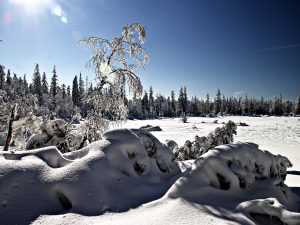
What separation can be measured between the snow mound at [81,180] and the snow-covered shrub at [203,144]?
8.59 meters

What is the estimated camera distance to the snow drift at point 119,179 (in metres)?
3.84

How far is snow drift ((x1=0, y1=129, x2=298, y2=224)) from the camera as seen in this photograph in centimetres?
384

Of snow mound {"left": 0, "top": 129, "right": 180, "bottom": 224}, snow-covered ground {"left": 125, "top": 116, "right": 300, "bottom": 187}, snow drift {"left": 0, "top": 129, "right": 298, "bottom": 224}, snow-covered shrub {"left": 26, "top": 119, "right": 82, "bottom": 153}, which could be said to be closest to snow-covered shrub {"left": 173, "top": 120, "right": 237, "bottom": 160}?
snow-covered ground {"left": 125, "top": 116, "right": 300, "bottom": 187}

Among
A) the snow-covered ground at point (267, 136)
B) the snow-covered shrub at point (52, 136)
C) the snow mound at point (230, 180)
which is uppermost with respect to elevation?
the snow-covered shrub at point (52, 136)

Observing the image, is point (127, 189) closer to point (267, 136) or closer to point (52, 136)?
point (52, 136)

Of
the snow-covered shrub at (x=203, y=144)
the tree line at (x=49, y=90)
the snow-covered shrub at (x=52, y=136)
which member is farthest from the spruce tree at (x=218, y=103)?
the snow-covered shrub at (x=52, y=136)

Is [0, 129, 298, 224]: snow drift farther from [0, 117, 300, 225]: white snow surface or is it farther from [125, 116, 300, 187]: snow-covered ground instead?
[125, 116, 300, 187]: snow-covered ground

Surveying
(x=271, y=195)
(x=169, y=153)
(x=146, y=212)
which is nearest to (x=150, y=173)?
(x=169, y=153)

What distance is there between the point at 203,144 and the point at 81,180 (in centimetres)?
1130

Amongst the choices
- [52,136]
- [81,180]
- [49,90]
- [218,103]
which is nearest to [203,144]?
[52,136]

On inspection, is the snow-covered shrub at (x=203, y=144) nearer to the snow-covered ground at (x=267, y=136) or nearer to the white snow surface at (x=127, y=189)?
the snow-covered ground at (x=267, y=136)

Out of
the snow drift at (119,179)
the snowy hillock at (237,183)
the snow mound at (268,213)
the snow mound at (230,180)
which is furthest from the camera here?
the snow mound at (230,180)

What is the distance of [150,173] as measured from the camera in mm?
5617

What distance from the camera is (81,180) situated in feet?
13.8
